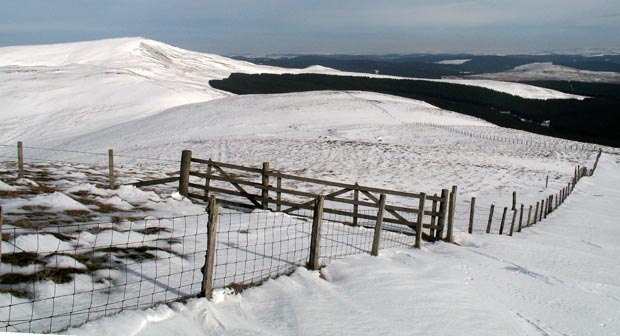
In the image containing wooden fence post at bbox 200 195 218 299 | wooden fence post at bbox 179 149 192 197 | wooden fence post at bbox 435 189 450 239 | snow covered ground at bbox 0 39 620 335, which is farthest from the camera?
wooden fence post at bbox 179 149 192 197

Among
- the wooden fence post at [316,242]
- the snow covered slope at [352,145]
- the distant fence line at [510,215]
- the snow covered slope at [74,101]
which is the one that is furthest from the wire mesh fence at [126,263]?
the snow covered slope at [74,101]

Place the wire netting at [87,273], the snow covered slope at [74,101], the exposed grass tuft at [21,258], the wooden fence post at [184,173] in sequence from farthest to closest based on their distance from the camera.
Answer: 1. the snow covered slope at [74,101]
2. the wooden fence post at [184,173]
3. the exposed grass tuft at [21,258]
4. the wire netting at [87,273]

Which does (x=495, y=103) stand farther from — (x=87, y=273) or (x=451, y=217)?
(x=87, y=273)

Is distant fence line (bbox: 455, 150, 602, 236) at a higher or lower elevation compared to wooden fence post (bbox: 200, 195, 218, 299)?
lower

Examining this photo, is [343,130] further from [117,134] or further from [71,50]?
[71,50]

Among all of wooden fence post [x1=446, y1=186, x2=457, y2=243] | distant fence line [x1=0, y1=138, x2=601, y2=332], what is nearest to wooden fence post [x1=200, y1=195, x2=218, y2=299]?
distant fence line [x1=0, y1=138, x2=601, y2=332]

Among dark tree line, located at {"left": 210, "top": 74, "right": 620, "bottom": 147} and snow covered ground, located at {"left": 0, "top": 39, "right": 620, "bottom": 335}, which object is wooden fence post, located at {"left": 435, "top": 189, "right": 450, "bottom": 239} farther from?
dark tree line, located at {"left": 210, "top": 74, "right": 620, "bottom": 147}

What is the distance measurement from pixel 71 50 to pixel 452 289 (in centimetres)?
17638

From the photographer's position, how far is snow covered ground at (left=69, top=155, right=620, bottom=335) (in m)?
5.59

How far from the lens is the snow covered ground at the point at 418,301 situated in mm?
5590

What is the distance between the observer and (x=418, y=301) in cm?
691

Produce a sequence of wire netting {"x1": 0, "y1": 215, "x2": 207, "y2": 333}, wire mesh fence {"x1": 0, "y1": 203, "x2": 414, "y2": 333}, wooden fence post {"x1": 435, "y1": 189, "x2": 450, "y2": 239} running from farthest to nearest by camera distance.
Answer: wooden fence post {"x1": 435, "y1": 189, "x2": 450, "y2": 239} → wire mesh fence {"x1": 0, "y1": 203, "x2": 414, "y2": 333} → wire netting {"x1": 0, "y1": 215, "x2": 207, "y2": 333}

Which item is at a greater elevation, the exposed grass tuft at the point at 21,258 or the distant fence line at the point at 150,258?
the exposed grass tuft at the point at 21,258

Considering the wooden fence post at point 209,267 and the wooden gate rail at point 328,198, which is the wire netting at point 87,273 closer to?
the wooden fence post at point 209,267
